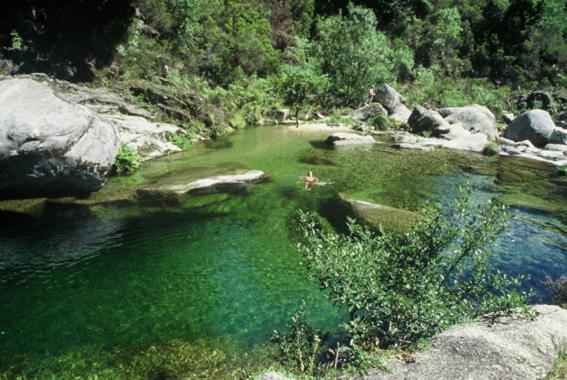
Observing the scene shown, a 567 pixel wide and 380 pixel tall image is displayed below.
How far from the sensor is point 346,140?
25.7m

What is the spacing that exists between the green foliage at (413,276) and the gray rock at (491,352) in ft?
0.89

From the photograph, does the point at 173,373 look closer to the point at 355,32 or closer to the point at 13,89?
the point at 13,89

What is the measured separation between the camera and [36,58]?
23109mm

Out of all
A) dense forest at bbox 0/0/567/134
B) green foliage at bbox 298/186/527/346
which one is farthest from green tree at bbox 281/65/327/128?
green foliage at bbox 298/186/527/346

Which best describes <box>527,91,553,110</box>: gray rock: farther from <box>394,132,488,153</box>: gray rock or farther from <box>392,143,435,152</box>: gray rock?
<box>392,143,435,152</box>: gray rock

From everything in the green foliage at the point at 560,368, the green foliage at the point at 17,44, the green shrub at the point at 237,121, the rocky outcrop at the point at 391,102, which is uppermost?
the green foliage at the point at 17,44

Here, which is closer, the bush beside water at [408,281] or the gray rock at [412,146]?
the bush beside water at [408,281]

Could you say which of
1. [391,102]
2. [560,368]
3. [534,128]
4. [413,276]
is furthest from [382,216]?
[391,102]

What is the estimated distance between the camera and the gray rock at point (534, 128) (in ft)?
94.6

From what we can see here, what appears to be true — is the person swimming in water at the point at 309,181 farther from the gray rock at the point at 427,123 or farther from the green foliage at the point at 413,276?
the gray rock at the point at 427,123

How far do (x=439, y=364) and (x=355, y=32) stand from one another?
3481 centimetres

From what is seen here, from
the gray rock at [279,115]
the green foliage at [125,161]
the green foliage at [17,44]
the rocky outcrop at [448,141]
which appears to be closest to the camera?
the green foliage at [125,161]

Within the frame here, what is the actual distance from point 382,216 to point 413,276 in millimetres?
6645

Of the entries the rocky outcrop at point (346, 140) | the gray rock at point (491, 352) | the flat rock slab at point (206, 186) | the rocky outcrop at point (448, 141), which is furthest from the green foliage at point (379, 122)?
the gray rock at point (491, 352)
